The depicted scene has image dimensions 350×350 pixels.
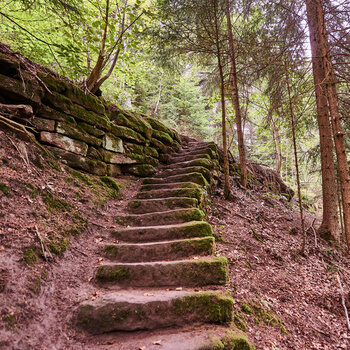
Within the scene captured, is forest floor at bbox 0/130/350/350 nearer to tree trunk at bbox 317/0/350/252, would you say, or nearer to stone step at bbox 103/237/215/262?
stone step at bbox 103/237/215/262

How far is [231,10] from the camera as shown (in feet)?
25.1

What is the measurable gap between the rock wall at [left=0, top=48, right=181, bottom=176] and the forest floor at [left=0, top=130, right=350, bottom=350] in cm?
52

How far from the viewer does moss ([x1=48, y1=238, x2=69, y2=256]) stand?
2772mm

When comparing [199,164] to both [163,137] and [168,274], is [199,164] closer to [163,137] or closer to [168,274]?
[163,137]

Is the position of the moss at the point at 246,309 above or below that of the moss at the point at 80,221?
below

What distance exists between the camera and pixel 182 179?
574 cm

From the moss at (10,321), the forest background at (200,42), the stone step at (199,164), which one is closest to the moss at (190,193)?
the stone step at (199,164)

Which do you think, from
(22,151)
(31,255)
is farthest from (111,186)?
(31,255)

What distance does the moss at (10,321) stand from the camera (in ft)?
6.11

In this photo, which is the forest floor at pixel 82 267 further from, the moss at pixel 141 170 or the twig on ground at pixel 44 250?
the moss at pixel 141 170

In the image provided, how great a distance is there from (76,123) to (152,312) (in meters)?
4.21

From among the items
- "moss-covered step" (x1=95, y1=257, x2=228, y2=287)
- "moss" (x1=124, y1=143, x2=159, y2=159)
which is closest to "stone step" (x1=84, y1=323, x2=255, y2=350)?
"moss-covered step" (x1=95, y1=257, x2=228, y2=287)

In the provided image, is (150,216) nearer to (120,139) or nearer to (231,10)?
(120,139)

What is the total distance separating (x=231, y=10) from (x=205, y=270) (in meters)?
9.02
